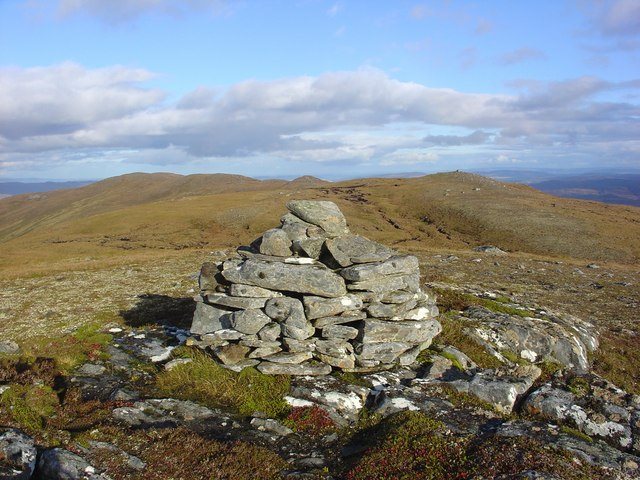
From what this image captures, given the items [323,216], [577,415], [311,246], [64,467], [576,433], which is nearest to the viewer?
[64,467]

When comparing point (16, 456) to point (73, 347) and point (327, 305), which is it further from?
point (327, 305)

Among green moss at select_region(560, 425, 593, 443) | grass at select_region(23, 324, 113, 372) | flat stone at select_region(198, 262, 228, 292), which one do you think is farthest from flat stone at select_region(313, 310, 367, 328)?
grass at select_region(23, 324, 113, 372)

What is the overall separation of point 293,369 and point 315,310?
2.40 m

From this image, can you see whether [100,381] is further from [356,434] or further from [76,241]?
[76,241]

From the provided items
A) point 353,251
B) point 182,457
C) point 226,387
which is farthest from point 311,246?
point 182,457

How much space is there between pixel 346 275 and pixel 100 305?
61.9 ft

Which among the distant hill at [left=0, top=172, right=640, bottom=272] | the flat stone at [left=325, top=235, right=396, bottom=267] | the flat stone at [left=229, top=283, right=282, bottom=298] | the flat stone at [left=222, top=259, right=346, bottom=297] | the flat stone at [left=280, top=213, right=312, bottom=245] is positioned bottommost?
the distant hill at [left=0, top=172, right=640, bottom=272]

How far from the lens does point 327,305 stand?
17.6 meters

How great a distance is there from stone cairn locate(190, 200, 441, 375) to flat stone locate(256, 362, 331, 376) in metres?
0.04

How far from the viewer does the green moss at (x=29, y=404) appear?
12875mm

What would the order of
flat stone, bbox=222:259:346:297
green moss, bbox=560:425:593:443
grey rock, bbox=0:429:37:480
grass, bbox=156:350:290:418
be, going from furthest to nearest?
flat stone, bbox=222:259:346:297
grass, bbox=156:350:290:418
green moss, bbox=560:425:593:443
grey rock, bbox=0:429:37:480

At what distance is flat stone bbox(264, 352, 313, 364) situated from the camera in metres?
17.0

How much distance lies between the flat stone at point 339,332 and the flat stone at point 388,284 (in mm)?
1663

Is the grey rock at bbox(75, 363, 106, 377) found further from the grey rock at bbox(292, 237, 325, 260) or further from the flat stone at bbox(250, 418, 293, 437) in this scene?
the grey rock at bbox(292, 237, 325, 260)
